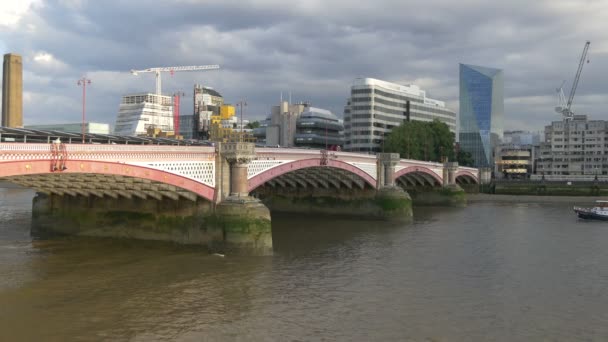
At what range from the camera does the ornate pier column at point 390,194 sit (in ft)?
148

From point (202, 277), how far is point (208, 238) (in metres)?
5.48

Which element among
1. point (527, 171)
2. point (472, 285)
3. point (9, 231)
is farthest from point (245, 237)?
point (527, 171)

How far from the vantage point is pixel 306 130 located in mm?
111125

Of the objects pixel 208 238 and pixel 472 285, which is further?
pixel 208 238

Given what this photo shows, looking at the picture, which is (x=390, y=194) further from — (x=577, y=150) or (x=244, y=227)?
(x=577, y=150)

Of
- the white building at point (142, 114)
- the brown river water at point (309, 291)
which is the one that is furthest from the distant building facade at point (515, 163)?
the brown river water at point (309, 291)

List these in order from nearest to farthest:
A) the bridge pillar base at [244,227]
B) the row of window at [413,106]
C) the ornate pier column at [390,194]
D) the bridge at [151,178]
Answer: the bridge at [151,178] → the bridge pillar base at [244,227] → the ornate pier column at [390,194] → the row of window at [413,106]

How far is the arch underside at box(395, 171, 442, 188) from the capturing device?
6332 centimetres

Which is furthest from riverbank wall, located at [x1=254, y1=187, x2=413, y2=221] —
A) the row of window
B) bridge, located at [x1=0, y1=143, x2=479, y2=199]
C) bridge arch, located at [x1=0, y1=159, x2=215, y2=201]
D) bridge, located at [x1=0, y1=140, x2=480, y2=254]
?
the row of window

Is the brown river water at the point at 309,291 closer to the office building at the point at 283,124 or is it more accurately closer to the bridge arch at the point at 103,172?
the bridge arch at the point at 103,172

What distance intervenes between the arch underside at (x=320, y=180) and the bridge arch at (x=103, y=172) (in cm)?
1672

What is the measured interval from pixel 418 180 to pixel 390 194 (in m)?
20.1

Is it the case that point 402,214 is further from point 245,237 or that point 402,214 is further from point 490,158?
point 490,158

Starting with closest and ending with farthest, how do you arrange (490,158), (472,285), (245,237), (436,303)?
Answer: 1. (436,303)
2. (472,285)
3. (245,237)
4. (490,158)
